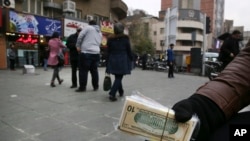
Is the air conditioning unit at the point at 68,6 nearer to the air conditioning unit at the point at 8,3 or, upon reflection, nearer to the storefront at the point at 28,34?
the storefront at the point at 28,34

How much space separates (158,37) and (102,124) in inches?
2739

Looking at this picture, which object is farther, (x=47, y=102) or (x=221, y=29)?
(x=221, y=29)

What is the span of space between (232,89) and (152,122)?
39 centimetres

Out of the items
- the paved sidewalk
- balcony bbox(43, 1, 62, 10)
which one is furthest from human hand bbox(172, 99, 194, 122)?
balcony bbox(43, 1, 62, 10)

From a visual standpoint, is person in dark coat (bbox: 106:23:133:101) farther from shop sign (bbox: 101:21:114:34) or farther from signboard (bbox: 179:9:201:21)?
signboard (bbox: 179:9:201:21)

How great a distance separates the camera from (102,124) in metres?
3.95

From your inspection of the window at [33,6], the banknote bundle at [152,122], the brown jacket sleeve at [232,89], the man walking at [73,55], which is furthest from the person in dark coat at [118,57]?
the window at [33,6]

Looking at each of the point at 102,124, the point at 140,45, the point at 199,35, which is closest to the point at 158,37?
the point at 199,35

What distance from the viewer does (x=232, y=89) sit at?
1.18m

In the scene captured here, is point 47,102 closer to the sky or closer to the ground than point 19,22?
closer to the ground

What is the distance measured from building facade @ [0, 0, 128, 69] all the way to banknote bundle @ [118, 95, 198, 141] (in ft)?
59.8

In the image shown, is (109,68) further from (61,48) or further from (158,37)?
(158,37)

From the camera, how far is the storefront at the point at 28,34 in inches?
723

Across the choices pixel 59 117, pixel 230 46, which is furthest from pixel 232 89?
pixel 230 46
